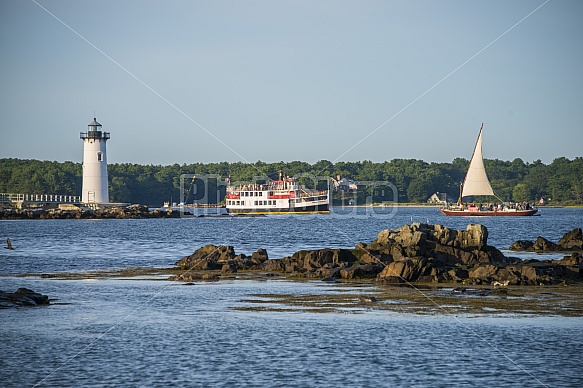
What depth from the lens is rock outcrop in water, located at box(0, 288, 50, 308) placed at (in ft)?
89.7

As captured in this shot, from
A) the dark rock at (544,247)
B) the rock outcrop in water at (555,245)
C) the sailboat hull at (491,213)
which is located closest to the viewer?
the dark rock at (544,247)

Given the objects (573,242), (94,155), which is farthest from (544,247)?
(94,155)

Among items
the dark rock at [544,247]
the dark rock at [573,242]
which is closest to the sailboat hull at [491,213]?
the dark rock at [573,242]

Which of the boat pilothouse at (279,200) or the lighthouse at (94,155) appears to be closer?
the lighthouse at (94,155)

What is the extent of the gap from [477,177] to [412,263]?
308 feet

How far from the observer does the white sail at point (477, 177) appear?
409 ft

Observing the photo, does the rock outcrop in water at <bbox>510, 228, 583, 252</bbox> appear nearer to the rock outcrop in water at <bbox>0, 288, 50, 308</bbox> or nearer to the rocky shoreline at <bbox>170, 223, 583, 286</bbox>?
the rocky shoreline at <bbox>170, 223, 583, 286</bbox>

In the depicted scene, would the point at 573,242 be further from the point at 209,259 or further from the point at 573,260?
the point at 209,259

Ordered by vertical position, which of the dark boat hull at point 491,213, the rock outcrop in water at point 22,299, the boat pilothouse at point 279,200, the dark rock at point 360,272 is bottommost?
the rock outcrop in water at point 22,299

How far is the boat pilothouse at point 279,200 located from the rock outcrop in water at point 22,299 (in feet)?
397

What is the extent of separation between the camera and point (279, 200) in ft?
493

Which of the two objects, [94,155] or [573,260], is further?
[94,155]

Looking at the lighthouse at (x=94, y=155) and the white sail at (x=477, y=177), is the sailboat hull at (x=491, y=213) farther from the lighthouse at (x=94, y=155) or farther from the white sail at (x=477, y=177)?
the lighthouse at (x=94, y=155)

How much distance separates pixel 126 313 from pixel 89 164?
10371cm
